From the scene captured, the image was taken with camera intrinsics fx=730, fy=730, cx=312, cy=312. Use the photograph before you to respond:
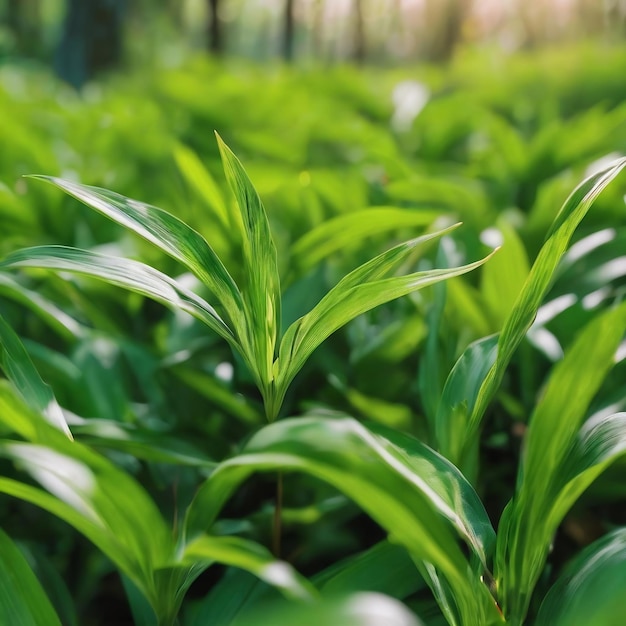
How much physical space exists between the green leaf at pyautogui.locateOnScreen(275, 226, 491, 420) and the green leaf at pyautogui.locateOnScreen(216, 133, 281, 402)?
13mm

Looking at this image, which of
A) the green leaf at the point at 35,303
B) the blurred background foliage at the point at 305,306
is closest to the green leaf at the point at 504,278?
the blurred background foliage at the point at 305,306

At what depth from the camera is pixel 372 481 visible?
0.36 m

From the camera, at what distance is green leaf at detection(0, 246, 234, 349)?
1.54ft

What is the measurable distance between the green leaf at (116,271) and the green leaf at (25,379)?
62 mm

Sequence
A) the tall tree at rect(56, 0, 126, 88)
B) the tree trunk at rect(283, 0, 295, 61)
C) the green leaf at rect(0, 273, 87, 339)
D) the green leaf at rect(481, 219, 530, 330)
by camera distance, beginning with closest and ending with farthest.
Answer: the green leaf at rect(0, 273, 87, 339), the green leaf at rect(481, 219, 530, 330), the tall tree at rect(56, 0, 126, 88), the tree trunk at rect(283, 0, 295, 61)

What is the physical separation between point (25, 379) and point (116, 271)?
104 mm

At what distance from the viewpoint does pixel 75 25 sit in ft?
18.8

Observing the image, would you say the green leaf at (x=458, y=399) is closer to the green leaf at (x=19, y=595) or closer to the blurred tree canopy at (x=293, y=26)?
the green leaf at (x=19, y=595)

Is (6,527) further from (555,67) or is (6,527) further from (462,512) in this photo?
(555,67)

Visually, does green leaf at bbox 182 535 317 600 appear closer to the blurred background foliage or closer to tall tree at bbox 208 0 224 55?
the blurred background foliage

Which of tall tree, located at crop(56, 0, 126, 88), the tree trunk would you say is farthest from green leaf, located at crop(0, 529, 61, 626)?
the tree trunk

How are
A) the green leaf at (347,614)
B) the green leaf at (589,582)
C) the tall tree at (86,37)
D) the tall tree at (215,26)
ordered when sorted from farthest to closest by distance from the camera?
1. the tall tree at (215,26)
2. the tall tree at (86,37)
3. the green leaf at (589,582)
4. the green leaf at (347,614)

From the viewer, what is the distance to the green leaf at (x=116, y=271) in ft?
1.54

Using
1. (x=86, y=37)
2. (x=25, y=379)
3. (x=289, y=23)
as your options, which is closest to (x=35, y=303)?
(x=25, y=379)
